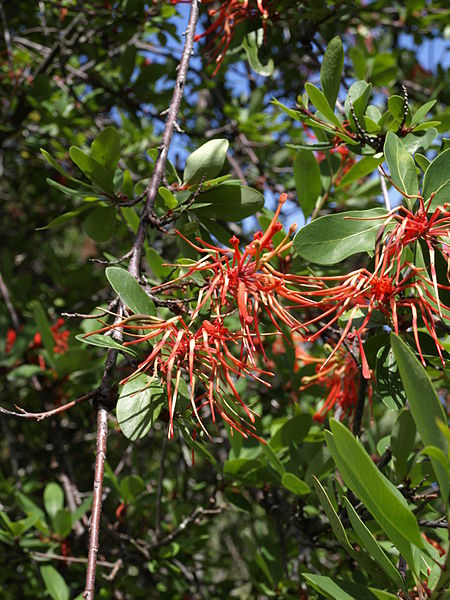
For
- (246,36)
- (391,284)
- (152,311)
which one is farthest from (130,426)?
(246,36)

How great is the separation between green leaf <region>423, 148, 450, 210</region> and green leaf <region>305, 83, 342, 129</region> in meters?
0.20

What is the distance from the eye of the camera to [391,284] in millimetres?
707

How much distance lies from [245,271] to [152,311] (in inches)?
5.0

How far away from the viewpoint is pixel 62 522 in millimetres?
1290

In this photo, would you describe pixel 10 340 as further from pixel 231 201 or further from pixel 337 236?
pixel 337 236

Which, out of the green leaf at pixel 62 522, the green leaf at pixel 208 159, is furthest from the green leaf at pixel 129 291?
the green leaf at pixel 62 522

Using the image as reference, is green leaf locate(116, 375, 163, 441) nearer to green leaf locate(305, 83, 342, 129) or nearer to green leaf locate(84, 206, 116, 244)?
green leaf locate(84, 206, 116, 244)

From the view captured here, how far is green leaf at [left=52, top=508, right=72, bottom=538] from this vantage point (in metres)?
1.27

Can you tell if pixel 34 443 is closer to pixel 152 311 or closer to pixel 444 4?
pixel 152 311

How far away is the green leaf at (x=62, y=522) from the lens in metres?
1.27

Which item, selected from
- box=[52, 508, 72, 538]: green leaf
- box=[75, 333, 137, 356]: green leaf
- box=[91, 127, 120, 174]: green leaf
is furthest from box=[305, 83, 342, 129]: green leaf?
box=[52, 508, 72, 538]: green leaf

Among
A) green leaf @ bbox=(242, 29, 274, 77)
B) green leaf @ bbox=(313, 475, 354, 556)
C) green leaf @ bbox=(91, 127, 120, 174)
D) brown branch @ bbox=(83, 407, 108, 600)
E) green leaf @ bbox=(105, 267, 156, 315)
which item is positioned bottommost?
green leaf @ bbox=(313, 475, 354, 556)

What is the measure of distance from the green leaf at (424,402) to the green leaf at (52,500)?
1.08 meters

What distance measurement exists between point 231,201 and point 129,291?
27 centimetres
